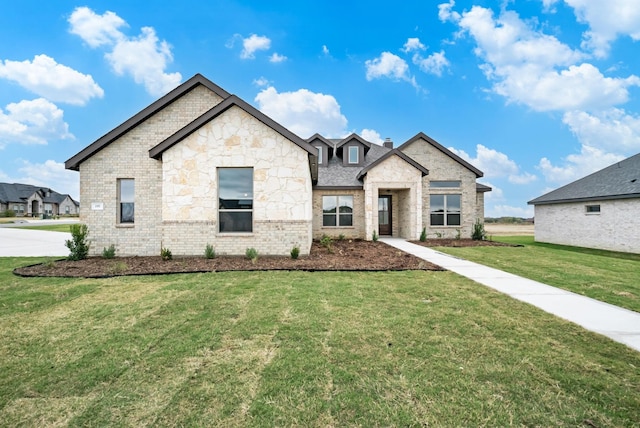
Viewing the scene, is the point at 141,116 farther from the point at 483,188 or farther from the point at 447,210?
the point at 483,188

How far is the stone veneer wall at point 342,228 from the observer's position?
17.5 meters

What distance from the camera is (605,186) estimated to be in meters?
15.5

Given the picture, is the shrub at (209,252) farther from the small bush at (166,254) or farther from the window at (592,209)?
the window at (592,209)

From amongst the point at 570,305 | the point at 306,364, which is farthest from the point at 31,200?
the point at 570,305

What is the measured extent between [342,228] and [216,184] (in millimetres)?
9355

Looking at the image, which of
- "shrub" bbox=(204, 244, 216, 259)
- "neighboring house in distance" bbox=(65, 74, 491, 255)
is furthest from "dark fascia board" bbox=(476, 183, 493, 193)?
"shrub" bbox=(204, 244, 216, 259)

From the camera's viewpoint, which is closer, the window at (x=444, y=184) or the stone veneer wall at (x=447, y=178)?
the stone veneer wall at (x=447, y=178)

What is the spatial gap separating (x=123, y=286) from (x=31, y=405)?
4.61 meters

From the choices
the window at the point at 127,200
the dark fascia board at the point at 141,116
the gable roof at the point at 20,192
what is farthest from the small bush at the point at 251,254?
the gable roof at the point at 20,192

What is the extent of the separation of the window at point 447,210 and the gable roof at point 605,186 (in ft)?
19.7

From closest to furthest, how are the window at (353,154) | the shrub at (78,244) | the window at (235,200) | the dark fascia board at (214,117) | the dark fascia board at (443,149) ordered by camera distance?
the dark fascia board at (214,117) < the window at (235,200) < the shrub at (78,244) < the dark fascia board at (443,149) < the window at (353,154)

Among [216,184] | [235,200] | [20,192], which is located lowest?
[235,200]

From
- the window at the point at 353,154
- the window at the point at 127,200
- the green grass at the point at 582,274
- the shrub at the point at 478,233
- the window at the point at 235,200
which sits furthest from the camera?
the window at the point at 353,154

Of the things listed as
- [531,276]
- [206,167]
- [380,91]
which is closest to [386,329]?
[531,276]
